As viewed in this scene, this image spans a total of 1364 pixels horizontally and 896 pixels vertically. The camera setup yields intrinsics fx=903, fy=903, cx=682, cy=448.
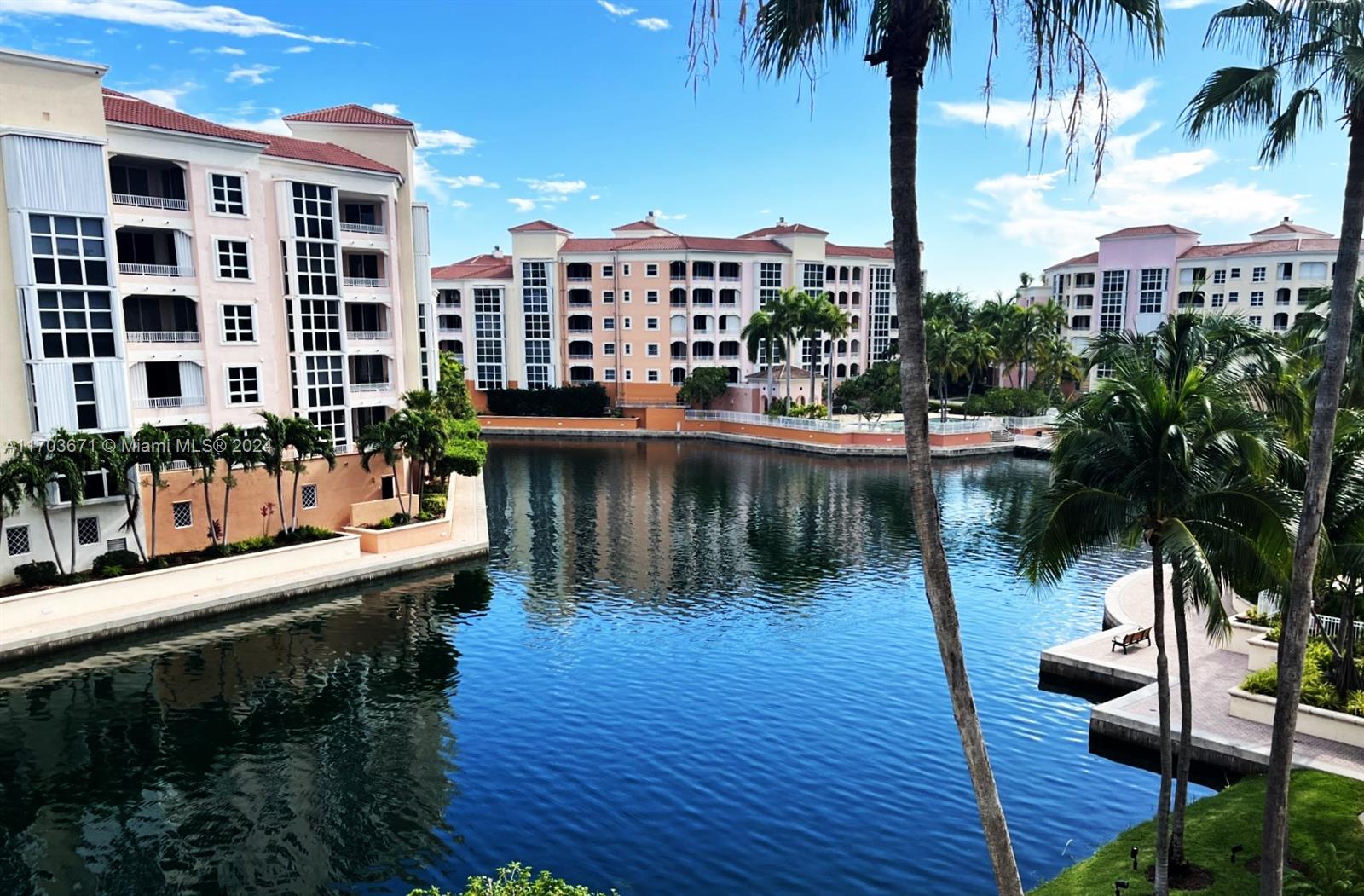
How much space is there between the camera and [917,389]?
996cm

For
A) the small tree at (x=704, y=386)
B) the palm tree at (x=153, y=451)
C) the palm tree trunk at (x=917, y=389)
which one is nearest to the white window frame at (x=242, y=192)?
the palm tree at (x=153, y=451)

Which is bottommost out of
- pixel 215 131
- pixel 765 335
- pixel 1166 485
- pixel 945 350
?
pixel 1166 485

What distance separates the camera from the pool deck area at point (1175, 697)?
66.2ft

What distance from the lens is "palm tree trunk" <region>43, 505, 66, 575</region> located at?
32594 mm

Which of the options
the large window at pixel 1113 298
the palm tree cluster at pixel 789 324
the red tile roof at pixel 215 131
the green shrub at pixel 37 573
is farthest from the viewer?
the large window at pixel 1113 298

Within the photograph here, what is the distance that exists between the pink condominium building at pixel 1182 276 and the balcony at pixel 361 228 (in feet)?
220

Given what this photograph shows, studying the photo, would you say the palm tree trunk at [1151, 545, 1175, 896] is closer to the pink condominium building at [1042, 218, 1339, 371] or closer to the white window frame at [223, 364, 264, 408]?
the white window frame at [223, 364, 264, 408]

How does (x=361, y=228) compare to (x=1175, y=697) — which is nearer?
(x=1175, y=697)

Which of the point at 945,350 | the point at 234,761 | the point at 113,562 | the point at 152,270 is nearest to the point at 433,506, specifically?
the point at 113,562

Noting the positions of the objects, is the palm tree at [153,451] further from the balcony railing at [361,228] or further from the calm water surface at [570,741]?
the balcony railing at [361,228]

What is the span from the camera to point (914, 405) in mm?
9992

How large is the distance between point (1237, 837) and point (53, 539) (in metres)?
37.4

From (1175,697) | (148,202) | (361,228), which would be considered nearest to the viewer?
(1175,697)

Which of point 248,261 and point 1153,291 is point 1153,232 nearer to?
point 1153,291
